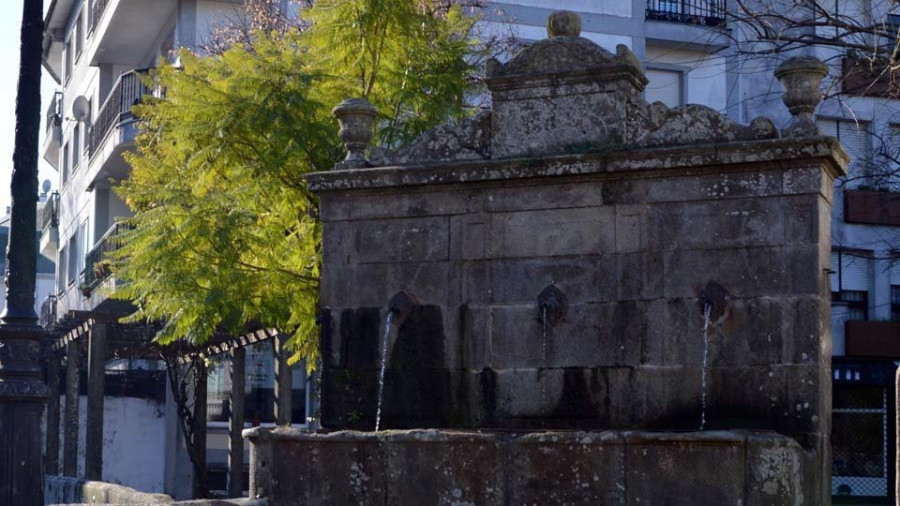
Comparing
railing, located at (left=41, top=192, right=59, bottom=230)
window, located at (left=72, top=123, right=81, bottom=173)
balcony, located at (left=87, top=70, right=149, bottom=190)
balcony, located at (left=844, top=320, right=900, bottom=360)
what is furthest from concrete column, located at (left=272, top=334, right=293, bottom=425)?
railing, located at (left=41, top=192, right=59, bottom=230)

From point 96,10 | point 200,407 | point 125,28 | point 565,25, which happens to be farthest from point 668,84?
point 565,25

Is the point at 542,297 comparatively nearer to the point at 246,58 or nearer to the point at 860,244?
the point at 246,58

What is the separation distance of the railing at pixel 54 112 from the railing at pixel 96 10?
825 cm

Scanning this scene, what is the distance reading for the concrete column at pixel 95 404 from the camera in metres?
25.2

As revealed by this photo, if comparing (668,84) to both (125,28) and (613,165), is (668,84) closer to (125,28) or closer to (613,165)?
→ (125,28)

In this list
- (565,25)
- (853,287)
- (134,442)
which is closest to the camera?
(565,25)

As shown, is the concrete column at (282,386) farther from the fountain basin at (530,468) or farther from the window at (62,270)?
the window at (62,270)

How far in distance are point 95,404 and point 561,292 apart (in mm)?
15831

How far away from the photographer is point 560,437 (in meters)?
9.40

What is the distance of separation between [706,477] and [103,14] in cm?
2667

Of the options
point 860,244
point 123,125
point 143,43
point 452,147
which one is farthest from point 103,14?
point 452,147

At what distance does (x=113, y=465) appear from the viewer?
34.0 m

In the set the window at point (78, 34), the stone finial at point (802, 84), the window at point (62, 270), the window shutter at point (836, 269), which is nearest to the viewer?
the stone finial at point (802, 84)

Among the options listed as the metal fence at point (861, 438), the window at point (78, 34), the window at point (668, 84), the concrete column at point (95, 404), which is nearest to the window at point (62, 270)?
the window at point (78, 34)
